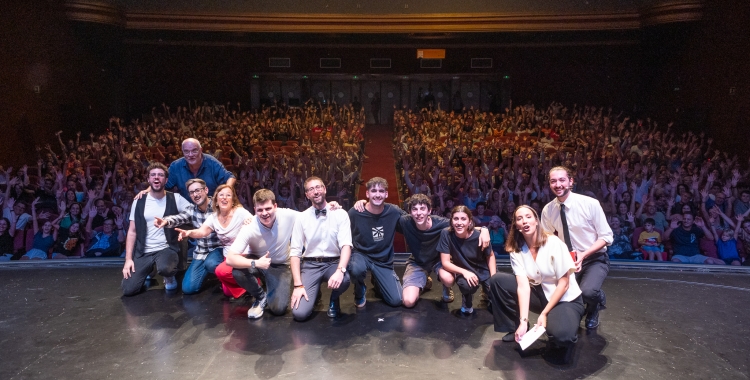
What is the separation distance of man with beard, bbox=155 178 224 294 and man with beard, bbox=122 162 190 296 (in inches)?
3.9

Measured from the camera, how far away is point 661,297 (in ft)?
13.2

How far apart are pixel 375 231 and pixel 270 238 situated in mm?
782

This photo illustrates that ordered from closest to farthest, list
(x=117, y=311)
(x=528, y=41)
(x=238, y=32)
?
(x=117, y=311) → (x=238, y=32) → (x=528, y=41)

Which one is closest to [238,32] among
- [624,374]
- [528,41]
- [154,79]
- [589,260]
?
[154,79]

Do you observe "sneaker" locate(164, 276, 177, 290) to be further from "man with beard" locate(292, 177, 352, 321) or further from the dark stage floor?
"man with beard" locate(292, 177, 352, 321)

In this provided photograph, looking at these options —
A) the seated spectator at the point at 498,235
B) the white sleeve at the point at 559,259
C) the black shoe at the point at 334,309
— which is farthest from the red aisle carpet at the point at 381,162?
the white sleeve at the point at 559,259

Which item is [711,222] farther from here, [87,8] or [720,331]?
[87,8]

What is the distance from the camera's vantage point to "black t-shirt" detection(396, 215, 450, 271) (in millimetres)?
3906

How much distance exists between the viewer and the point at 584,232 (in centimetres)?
345

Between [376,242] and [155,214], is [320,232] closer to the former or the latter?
[376,242]

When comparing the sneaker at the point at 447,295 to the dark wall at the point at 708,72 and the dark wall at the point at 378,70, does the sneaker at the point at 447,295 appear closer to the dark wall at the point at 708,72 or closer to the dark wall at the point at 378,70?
the dark wall at the point at 708,72

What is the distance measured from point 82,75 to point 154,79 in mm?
2093

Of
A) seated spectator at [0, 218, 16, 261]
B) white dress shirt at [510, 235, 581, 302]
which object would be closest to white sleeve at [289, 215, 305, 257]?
white dress shirt at [510, 235, 581, 302]

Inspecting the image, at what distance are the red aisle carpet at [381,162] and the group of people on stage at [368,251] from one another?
224 centimetres
